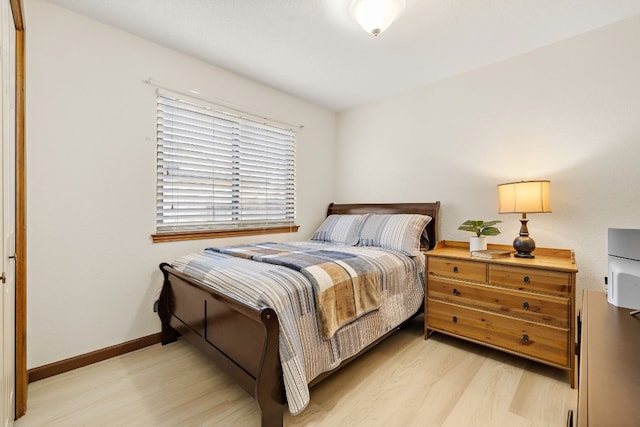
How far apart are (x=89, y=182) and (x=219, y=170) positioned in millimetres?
973

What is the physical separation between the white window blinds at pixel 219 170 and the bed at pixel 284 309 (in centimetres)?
44

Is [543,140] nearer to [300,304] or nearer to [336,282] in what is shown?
[336,282]

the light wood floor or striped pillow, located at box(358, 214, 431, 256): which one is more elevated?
striped pillow, located at box(358, 214, 431, 256)

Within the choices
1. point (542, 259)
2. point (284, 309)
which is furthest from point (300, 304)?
point (542, 259)

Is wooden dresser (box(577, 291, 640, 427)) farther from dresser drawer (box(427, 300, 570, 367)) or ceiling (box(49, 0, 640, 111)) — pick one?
ceiling (box(49, 0, 640, 111))

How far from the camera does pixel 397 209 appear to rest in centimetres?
312

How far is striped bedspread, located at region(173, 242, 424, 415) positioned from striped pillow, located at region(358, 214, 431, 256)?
26cm

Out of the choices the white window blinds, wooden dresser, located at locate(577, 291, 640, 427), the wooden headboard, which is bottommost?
wooden dresser, located at locate(577, 291, 640, 427)

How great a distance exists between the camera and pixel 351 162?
368 centimetres

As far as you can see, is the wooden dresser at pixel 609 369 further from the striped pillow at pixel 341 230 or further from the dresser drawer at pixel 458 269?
the striped pillow at pixel 341 230

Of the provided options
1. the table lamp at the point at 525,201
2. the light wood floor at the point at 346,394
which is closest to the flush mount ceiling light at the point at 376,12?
the table lamp at the point at 525,201

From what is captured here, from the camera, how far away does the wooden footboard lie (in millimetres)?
1303

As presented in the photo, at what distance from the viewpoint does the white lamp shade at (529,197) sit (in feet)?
6.69

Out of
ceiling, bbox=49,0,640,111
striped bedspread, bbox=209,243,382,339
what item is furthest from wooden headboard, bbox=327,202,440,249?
ceiling, bbox=49,0,640,111
